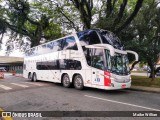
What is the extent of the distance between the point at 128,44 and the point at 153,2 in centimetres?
578

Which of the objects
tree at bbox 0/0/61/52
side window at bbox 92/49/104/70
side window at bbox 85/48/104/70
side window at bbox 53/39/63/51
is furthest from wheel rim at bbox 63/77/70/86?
tree at bbox 0/0/61/52

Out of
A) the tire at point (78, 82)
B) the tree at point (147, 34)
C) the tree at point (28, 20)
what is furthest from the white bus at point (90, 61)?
the tree at point (28, 20)

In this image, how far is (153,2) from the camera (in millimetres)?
18719

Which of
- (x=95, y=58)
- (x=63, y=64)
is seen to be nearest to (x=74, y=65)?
(x=63, y=64)

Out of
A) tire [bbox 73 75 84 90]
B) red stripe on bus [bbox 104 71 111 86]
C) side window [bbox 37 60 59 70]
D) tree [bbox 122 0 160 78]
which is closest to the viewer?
red stripe on bus [bbox 104 71 111 86]

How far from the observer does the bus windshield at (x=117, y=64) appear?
36.4 feet

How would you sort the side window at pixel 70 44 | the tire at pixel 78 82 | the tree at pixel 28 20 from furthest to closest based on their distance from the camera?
the tree at pixel 28 20 < the side window at pixel 70 44 < the tire at pixel 78 82

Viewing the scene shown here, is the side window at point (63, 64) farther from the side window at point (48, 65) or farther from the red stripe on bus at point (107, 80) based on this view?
the red stripe on bus at point (107, 80)

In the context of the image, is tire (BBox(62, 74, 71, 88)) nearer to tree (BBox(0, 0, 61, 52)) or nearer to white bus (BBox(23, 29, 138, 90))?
white bus (BBox(23, 29, 138, 90))

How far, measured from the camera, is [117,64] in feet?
37.9

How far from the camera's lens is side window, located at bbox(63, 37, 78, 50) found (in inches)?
539

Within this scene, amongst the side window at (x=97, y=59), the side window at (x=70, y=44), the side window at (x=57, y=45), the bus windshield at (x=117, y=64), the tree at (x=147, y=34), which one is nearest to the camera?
the bus windshield at (x=117, y=64)

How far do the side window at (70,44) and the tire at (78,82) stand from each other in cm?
205

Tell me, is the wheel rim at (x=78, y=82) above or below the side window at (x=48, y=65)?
below
